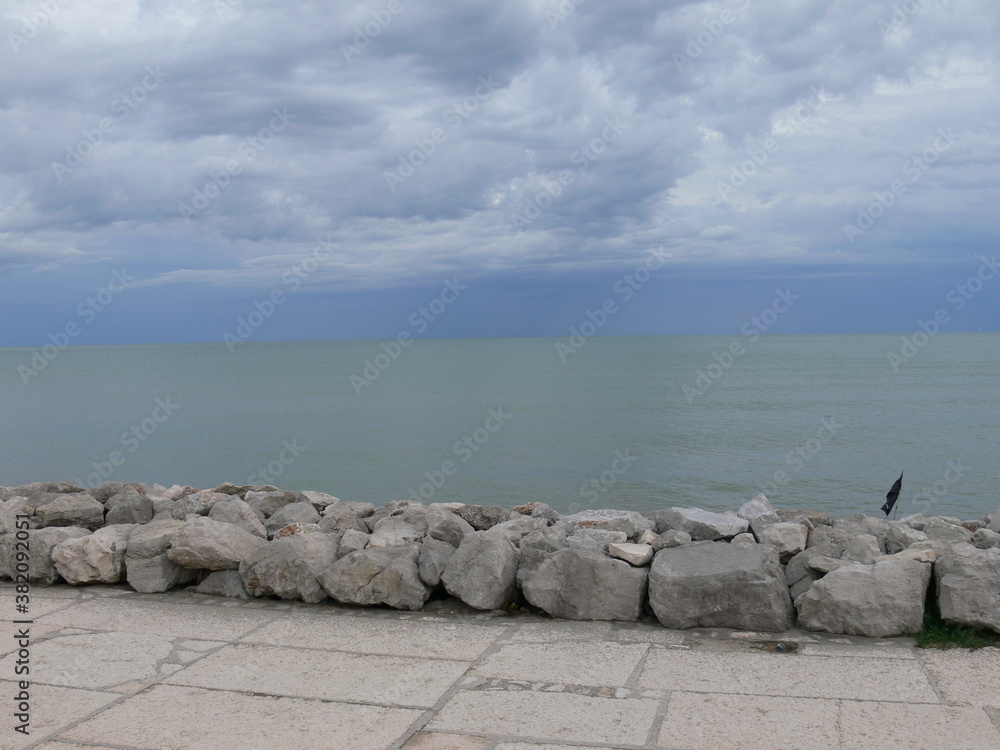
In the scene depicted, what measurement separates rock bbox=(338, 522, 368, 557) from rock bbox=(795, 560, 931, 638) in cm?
311

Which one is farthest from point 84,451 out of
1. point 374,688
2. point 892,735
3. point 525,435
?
point 892,735

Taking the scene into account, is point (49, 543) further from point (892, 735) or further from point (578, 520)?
point (892, 735)

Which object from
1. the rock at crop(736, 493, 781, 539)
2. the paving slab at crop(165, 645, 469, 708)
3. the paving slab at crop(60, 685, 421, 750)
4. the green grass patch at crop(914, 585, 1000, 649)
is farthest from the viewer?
the rock at crop(736, 493, 781, 539)

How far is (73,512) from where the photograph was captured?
7.63 m

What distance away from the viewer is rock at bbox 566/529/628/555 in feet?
20.0

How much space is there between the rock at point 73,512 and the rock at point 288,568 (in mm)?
2513

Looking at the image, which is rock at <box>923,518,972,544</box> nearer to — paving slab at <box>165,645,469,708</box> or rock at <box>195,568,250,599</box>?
paving slab at <box>165,645,469,708</box>

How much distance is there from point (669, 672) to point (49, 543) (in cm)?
476

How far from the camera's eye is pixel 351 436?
3131 centimetres

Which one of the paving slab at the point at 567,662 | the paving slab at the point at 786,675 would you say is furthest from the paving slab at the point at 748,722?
the paving slab at the point at 567,662

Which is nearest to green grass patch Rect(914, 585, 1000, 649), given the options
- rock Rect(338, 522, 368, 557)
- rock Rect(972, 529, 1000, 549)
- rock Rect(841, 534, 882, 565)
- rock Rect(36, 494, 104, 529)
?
rock Rect(841, 534, 882, 565)

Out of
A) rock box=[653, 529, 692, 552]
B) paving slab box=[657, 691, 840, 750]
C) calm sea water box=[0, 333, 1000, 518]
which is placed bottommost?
calm sea water box=[0, 333, 1000, 518]

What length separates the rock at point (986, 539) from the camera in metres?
6.98

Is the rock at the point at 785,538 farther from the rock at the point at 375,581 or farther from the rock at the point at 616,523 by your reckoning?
the rock at the point at 375,581
